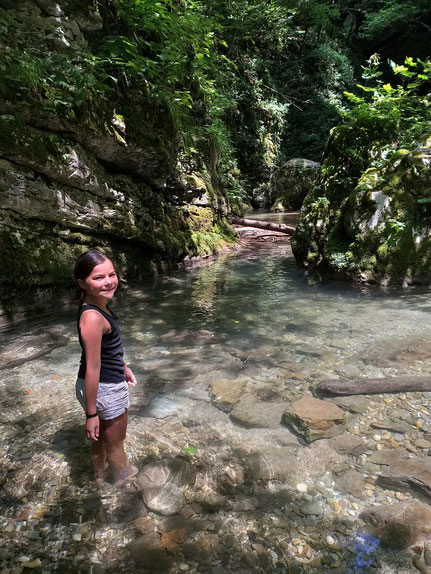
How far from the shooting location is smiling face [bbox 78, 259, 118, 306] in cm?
212

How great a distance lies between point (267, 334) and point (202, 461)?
2620 mm

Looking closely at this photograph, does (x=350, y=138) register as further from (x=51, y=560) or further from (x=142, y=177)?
(x=51, y=560)

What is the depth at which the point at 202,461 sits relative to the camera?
8.73 feet

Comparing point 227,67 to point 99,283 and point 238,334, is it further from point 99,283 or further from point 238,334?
point 99,283

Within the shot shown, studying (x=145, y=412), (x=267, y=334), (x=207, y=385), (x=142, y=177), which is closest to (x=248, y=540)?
(x=145, y=412)

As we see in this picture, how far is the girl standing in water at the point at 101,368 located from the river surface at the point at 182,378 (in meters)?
0.23

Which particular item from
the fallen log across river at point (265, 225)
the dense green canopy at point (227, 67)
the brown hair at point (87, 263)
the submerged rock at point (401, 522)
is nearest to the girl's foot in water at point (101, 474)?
the brown hair at point (87, 263)

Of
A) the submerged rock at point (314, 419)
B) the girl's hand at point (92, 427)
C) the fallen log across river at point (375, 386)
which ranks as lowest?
the submerged rock at point (314, 419)

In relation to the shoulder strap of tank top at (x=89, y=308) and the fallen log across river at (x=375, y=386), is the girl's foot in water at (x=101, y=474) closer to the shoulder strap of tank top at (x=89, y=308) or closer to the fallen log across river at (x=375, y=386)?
the shoulder strap of tank top at (x=89, y=308)

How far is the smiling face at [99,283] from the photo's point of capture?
83.3 inches

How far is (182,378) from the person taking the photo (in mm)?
3930

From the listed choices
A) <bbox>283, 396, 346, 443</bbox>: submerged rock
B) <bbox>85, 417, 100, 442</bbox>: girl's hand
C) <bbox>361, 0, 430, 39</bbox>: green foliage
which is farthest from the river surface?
<bbox>361, 0, 430, 39</bbox>: green foliage

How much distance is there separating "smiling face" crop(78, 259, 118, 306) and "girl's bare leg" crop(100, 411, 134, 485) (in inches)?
33.6

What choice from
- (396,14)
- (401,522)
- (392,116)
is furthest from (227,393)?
(396,14)
